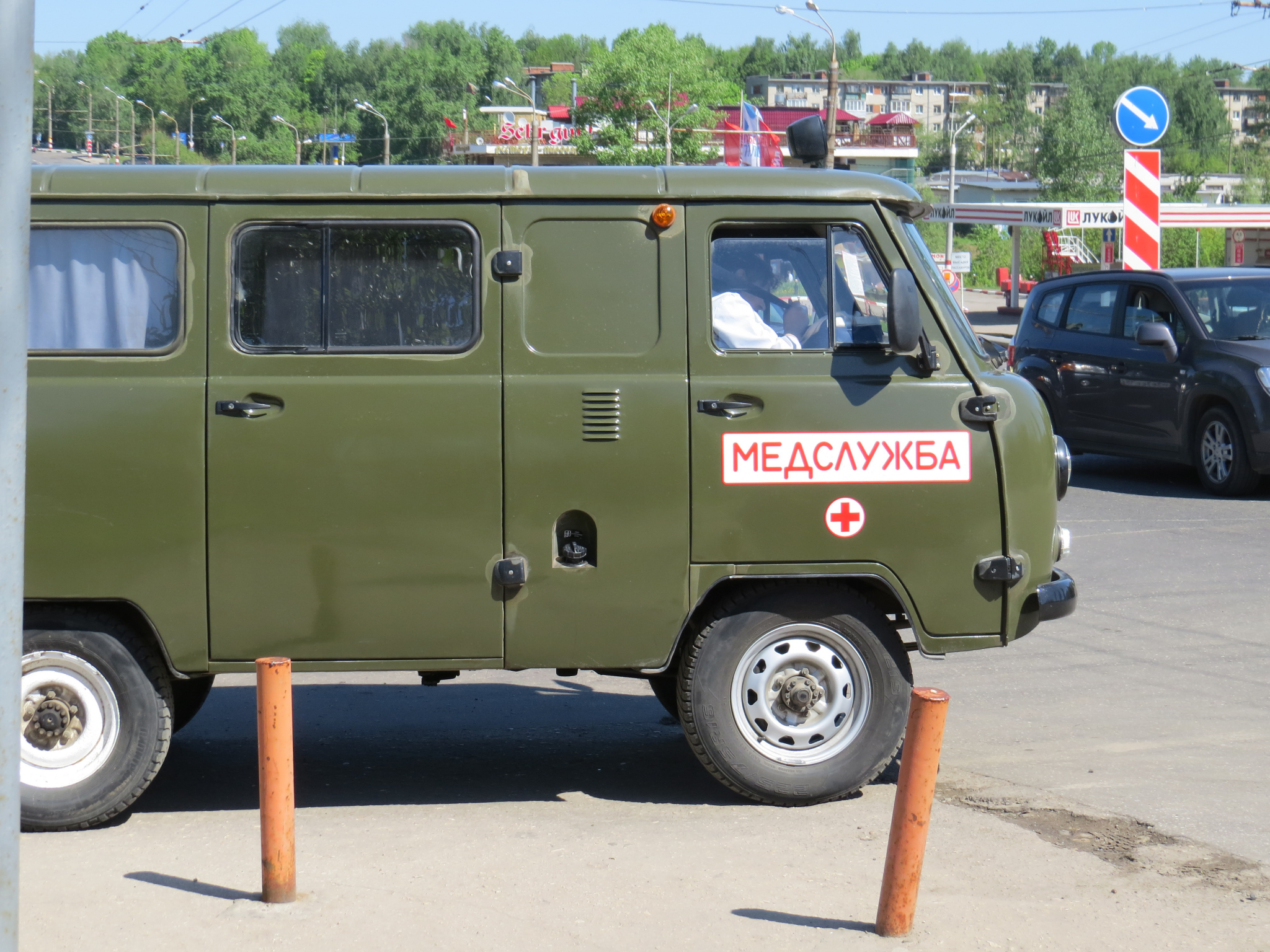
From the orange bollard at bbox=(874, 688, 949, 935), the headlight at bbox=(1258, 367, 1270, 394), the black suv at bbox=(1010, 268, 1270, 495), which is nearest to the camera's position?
the orange bollard at bbox=(874, 688, 949, 935)

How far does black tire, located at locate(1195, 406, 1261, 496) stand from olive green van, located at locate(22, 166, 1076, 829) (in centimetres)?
812

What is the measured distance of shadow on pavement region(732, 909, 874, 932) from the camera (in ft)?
14.5

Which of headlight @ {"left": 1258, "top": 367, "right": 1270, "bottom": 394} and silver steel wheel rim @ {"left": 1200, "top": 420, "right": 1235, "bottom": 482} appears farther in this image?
silver steel wheel rim @ {"left": 1200, "top": 420, "right": 1235, "bottom": 482}

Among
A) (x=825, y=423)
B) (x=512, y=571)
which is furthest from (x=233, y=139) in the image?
(x=825, y=423)

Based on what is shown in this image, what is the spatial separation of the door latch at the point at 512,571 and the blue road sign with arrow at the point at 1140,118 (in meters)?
12.5

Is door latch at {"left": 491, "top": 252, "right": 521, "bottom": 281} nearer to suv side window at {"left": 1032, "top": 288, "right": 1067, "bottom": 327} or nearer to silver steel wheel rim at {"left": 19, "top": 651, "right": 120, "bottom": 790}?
silver steel wheel rim at {"left": 19, "top": 651, "right": 120, "bottom": 790}

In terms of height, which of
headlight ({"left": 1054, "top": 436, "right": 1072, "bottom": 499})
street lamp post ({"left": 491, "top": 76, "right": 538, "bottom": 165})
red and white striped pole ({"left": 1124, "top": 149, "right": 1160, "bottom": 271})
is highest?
street lamp post ({"left": 491, "top": 76, "right": 538, "bottom": 165})

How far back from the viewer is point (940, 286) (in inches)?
219

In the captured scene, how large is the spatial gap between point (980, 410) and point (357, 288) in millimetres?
2225

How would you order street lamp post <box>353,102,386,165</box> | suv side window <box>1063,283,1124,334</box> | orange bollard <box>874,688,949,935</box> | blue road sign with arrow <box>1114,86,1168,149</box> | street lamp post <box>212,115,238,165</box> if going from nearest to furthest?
orange bollard <box>874,688,949,935</box> < suv side window <box>1063,283,1124,334</box> < blue road sign with arrow <box>1114,86,1168,149</box> < street lamp post <box>353,102,386,165</box> < street lamp post <box>212,115,238,165</box>

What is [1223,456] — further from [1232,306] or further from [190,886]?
[190,886]

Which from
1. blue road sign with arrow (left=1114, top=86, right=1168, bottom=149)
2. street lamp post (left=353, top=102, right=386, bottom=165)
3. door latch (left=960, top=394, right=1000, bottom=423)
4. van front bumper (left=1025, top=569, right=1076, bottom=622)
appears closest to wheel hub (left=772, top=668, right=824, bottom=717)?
van front bumper (left=1025, top=569, right=1076, bottom=622)

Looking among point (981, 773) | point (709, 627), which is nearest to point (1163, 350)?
point (981, 773)

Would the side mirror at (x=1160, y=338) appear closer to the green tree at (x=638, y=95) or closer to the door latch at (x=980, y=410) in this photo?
the door latch at (x=980, y=410)
